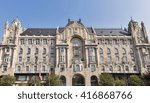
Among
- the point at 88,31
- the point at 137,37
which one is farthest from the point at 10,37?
the point at 137,37

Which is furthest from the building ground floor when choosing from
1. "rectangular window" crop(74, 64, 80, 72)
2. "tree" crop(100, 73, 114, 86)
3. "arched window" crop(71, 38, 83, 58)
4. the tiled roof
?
the tiled roof

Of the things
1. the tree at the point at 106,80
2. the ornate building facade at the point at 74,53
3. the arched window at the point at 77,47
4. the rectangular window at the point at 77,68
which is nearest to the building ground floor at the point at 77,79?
the ornate building facade at the point at 74,53

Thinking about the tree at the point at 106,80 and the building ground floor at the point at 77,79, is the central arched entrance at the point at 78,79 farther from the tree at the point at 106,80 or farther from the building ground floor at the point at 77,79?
the tree at the point at 106,80

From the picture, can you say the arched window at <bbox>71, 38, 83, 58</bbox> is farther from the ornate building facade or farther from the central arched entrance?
the central arched entrance

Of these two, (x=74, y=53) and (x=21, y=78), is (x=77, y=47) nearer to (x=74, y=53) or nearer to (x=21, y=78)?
(x=74, y=53)

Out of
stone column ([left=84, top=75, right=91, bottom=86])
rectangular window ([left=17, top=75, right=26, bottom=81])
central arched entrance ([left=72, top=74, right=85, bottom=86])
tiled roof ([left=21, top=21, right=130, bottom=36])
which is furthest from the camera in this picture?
tiled roof ([left=21, top=21, right=130, bottom=36])

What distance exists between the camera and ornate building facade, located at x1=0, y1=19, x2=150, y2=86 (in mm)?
64688

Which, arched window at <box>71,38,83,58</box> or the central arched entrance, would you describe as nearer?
the central arched entrance

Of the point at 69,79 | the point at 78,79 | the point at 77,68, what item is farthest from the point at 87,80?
the point at 69,79

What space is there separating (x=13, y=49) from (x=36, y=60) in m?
8.49

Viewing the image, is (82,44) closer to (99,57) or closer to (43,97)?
(99,57)

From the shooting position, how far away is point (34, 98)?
40.2 ft

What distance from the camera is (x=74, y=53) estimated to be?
230ft

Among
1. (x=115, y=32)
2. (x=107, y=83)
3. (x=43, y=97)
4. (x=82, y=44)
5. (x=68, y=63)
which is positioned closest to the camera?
(x=43, y=97)
